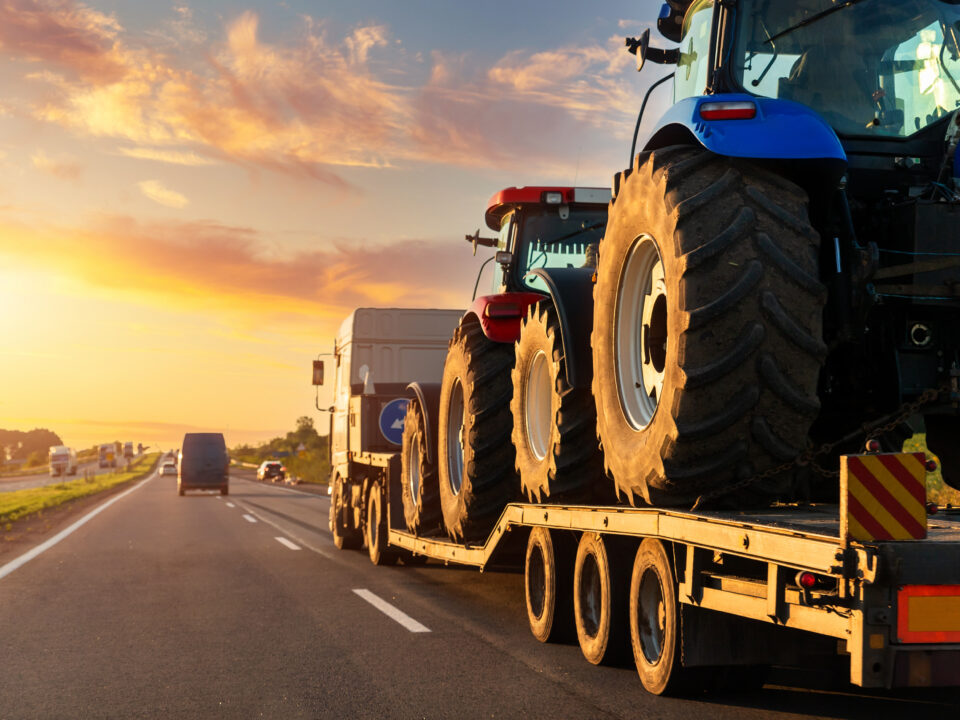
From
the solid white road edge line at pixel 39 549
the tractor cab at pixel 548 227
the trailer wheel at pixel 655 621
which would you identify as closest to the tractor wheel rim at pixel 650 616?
the trailer wheel at pixel 655 621

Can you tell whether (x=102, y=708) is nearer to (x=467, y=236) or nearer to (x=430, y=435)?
(x=430, y=435)

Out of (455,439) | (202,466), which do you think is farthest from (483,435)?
(202,466)

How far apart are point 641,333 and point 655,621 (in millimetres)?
1604

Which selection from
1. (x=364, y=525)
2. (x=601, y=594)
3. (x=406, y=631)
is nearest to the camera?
(x=601, y=594)

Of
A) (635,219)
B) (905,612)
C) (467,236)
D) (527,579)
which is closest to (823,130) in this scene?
(635,219)

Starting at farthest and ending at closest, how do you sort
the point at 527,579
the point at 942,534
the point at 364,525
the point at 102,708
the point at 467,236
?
the point at 364,525, the point at 467,236, the point at 527,579, the point at 102,708, the point at 942,534

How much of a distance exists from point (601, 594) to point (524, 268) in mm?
3983

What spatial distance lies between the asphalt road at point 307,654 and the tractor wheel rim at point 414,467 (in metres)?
1.04

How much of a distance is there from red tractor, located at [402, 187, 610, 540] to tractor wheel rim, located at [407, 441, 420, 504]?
0.07 ft

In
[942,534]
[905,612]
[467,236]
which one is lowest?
[905,612]

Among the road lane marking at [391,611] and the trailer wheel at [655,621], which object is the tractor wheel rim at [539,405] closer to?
the trailer wheel at [655,621]

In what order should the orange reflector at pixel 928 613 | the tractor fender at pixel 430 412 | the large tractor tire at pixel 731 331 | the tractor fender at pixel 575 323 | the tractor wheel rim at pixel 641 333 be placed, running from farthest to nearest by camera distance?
the tractor fender at pixel 430 412 < the tractor fender at pixel 575 323 < the tractor wheel rim at pixel 641 333 < the large tractor tire at pixel 731 331 < the orange reflector at pixel 928 613

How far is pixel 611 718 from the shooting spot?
5688 mm

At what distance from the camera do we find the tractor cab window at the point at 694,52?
6508 mm
